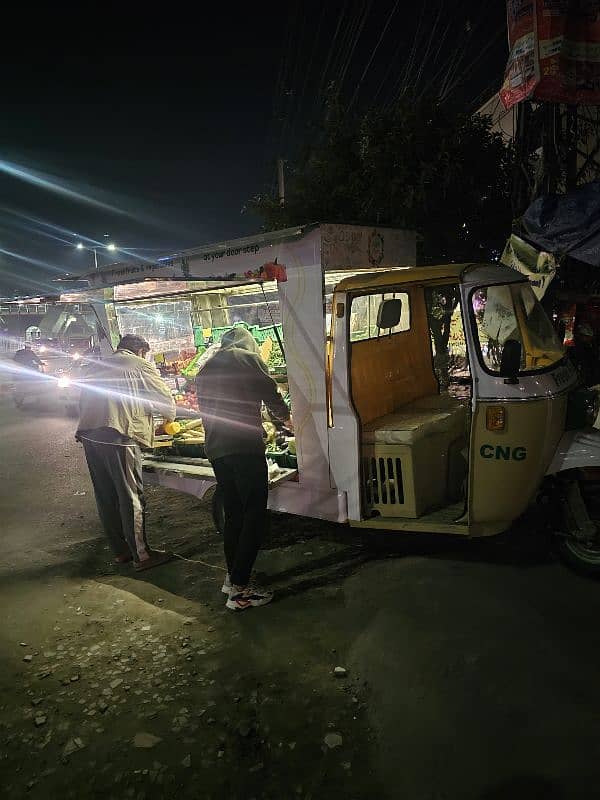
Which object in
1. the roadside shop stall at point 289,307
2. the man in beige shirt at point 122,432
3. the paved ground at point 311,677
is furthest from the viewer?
the man in beige shirt at point 122,432

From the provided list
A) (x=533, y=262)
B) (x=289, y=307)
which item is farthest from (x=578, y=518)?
(x=533, y=262)

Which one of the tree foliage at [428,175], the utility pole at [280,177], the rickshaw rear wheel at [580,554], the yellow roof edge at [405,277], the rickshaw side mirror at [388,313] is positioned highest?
the utility pole at [280,177]

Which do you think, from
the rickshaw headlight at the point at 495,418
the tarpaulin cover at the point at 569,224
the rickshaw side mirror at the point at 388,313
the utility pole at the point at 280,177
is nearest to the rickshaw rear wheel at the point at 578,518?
the rickshaw headlight at the point at 495,418

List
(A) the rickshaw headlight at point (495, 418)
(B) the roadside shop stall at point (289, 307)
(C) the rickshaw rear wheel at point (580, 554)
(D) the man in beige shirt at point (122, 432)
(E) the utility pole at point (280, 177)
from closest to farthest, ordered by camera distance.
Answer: (A) the rickshaw headlight at point (495, 418), (C) the rickshaw rear wheel at point (580, 554), (B) the roadside shop stall at point (289, 307), (D) the man in beige shirt at point (122, 432), (E) the utility pole at point (280, 177)

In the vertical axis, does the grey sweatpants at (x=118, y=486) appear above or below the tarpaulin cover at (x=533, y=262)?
below

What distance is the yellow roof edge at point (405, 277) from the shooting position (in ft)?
13.9

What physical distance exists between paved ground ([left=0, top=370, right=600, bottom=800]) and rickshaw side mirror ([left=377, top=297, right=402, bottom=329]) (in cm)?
209

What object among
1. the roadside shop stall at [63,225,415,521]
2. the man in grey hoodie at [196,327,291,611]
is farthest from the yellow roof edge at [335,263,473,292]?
the man in grey hoodie at [196,327,291,611]

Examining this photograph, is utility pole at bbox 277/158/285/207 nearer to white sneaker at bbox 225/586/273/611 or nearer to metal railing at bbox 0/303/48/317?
metal railing at bbox 0/303/48/317

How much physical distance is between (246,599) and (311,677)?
99 cm

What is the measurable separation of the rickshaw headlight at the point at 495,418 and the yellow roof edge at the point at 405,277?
1.06 metres

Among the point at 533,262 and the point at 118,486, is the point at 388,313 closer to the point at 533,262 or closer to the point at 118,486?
the point at 533,262

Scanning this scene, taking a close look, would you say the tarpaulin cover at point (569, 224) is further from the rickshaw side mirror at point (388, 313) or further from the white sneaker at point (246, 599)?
the white sneaker at point (246, 599)

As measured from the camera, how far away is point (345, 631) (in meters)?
3.80
